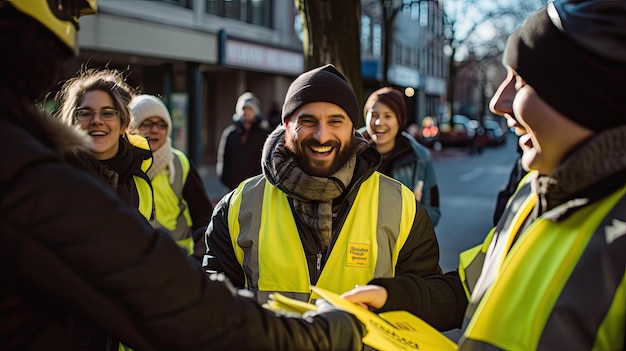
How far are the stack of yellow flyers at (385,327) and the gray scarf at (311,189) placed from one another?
0.57m

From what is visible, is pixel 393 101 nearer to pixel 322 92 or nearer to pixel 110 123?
pixel 110 123

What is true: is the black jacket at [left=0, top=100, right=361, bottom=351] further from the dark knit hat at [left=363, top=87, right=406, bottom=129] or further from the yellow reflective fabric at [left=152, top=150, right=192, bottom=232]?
the dark knit hat at [left=363, top=87, right=406, bottom=129]

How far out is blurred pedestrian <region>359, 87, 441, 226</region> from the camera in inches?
205

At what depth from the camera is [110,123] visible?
11.5ft

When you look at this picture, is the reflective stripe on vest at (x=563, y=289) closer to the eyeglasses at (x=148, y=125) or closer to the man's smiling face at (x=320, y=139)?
the man's smiling face at (x=320, y=139)

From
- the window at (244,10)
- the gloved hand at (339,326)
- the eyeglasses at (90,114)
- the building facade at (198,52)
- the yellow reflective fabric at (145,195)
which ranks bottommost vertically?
the gloved hand at (339,326)

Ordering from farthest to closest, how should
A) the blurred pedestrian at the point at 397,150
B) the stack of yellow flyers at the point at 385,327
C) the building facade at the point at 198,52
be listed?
the building facade at the point at 198,52 → the blurred pedestrian at the point at 397,150 → the stack of yellow flyers at the point at 385,327

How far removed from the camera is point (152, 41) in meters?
15.7

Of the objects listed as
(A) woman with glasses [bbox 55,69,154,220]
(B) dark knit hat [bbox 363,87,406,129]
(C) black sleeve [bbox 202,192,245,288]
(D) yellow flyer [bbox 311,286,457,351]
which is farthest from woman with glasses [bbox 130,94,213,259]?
(D) yellow flyer [bbox 311,286,457,351]

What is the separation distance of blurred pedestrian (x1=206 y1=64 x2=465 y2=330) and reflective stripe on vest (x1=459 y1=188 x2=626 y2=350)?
80 centimetres

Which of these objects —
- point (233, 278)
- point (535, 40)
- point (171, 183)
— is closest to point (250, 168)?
point (171, 183)

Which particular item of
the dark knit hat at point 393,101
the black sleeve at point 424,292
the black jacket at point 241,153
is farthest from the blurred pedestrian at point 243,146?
the black sleeve at point 424,292

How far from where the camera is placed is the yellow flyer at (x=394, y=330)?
167 cm

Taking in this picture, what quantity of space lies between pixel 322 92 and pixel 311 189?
43 cm
